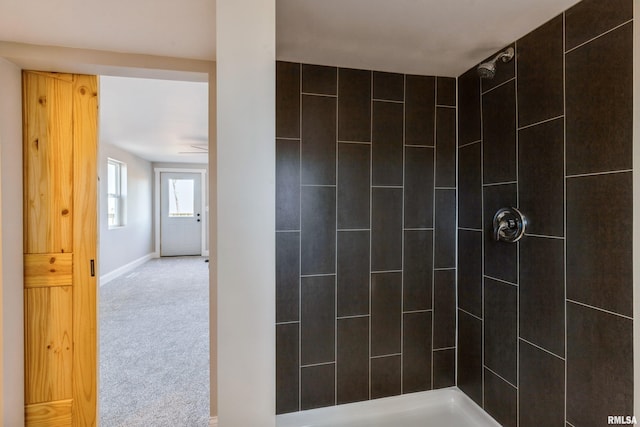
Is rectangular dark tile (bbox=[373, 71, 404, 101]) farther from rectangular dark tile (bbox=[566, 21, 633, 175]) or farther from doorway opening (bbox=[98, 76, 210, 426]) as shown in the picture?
doorway opening (bbox=[98, 76, 210, 426])

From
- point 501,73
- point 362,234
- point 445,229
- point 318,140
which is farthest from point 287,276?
point 501,73

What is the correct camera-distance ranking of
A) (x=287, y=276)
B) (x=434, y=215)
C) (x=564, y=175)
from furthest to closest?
(x=434, y=215), (x=287, y=276), (x=564, y=175)

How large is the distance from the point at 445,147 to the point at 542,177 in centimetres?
69

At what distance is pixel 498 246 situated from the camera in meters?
1.76

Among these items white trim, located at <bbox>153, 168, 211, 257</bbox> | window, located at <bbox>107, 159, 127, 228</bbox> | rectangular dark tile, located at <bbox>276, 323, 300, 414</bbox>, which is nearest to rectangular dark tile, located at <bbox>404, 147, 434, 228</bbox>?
rectangular dark tile, located at <bbox>276, 323, 300, 414</bbox>

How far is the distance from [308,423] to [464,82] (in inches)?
91.4

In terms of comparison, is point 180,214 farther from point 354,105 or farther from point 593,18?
point 593,18

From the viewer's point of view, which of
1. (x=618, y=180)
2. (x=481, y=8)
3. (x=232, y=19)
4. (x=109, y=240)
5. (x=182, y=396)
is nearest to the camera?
(x=232, y=19)

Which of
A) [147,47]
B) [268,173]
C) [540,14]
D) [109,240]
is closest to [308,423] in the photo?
[268,173]

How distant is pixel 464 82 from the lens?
2014mm

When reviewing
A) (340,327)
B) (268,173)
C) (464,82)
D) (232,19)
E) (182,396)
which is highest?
(464,82)

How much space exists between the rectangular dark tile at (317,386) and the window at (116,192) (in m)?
4.77

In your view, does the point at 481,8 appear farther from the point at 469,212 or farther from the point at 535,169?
the point at 469,212

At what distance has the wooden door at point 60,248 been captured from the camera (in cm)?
175
